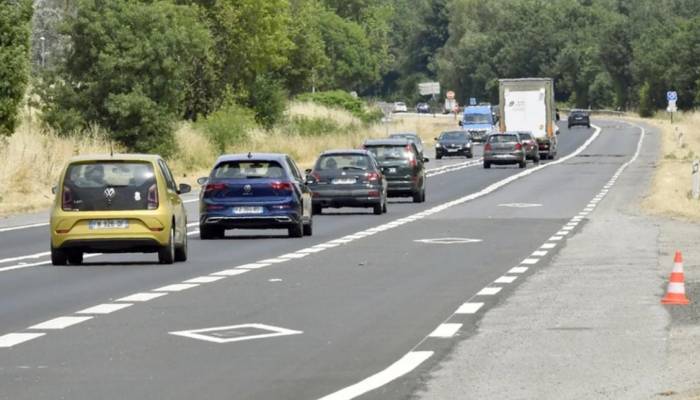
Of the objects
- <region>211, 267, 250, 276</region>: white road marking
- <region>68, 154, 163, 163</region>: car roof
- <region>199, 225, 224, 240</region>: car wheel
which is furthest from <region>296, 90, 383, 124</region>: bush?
<region>211, 267, 250, 276</region>: white road marking

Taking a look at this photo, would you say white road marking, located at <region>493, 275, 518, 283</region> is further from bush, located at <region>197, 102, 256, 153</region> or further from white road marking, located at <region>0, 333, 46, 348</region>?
bush, located at <region>197, 102, 256, 153</region>

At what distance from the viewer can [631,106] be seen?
653 feet

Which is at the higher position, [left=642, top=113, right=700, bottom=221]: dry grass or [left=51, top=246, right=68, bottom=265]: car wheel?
[left=51, top=246, right=68, bottom=265]: car wheel

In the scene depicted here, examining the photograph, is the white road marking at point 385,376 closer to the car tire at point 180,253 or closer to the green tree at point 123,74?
the car tire at point 180,253

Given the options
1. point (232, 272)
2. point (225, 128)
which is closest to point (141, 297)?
point (232, 272)

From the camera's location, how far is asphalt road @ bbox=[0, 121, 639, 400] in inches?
501

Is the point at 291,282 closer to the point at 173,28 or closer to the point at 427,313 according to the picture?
the point at 427,313

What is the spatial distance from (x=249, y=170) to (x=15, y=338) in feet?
57.0

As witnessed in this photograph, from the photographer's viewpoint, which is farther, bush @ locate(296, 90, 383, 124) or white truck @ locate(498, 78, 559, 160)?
bush @ locate(296, 90, 383, 124)

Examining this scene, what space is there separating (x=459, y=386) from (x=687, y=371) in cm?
179

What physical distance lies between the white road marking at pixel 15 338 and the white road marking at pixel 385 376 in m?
3.19

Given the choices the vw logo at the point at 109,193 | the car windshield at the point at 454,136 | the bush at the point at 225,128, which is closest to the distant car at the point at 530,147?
the car windshield at the point at 454,136

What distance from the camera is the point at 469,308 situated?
720 inches

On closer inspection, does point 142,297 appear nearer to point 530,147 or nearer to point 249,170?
point 249,170
